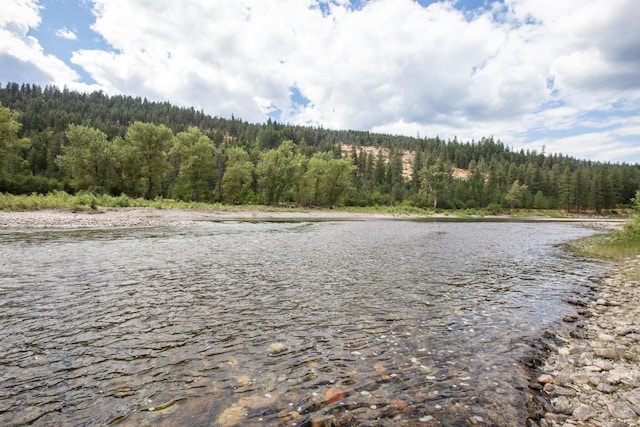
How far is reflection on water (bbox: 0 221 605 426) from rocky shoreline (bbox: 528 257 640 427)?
42 centimetres

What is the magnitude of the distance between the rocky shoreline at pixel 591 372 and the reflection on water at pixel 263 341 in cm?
42

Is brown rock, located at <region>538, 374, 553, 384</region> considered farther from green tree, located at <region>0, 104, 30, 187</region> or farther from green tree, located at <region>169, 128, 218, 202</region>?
green tree, located at <region>169, 128, 218, 202</region>

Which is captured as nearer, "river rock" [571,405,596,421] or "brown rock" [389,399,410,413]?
"river rock" [571,405,596,421]

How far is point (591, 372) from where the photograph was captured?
607 cm

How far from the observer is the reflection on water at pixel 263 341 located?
5020 millimetres

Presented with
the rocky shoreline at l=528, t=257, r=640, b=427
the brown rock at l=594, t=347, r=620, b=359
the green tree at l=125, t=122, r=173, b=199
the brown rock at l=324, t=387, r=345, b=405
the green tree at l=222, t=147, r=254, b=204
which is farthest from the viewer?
the green tree at l=222, t=147, r=254, b=204

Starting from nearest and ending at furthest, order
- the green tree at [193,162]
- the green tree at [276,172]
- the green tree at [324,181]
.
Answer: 1. the green tree at [193,162]
2. the green tree at [276,172]
3. the green tree at [324,181]

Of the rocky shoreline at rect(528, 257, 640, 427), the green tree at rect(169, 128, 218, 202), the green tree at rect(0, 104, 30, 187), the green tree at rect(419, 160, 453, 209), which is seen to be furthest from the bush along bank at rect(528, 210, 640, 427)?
the green tree at rect(419, 160, 453, 209)

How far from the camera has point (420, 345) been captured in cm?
737

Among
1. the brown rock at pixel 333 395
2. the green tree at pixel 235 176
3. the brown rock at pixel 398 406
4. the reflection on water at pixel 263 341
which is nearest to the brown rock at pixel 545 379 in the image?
the reflection on water at pixel 263 341

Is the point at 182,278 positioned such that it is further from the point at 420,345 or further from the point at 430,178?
the point at 430,178

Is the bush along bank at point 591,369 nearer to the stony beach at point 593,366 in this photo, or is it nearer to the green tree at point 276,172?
the stony beach at point 593,366

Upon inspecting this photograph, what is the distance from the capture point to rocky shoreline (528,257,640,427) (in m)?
4.82

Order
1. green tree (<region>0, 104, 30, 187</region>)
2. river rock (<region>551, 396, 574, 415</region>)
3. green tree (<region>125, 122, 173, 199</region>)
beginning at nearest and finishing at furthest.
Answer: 1. river rock (<region>551, 396, 574, 415</region>)
2. green tree (<region>0, 104, 30, 187</region>)
3. green tree (<region>125, 122, 173, 199</region>)
